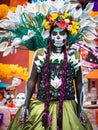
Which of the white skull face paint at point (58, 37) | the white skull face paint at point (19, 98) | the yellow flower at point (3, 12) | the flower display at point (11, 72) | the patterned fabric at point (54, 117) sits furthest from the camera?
the flower display at point (11, 72)

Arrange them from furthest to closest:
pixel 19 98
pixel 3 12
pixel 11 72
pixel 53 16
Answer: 1. pixel 11 72
2. pixel 19 98
3. pixel 3 12
4. pixel 53 16

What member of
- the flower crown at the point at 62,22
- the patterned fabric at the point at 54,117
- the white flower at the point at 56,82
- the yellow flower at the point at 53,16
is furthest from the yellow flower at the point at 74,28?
the patterned fabric at the point at 54,117

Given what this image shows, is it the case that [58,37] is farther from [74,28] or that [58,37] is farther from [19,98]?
[19,98]

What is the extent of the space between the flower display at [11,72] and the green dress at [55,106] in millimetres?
1051

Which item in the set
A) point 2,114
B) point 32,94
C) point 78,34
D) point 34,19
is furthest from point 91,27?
point 2,114

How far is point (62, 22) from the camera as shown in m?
2.30

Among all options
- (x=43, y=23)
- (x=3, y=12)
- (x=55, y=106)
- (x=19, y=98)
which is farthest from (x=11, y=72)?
(x=55, y=106)

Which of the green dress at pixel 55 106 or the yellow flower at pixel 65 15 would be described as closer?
the green dress at pixel 55 106

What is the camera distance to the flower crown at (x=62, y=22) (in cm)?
230

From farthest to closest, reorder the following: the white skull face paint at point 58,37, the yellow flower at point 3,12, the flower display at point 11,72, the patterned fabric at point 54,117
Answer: the flower display at point 11,72, the yellow flower at point 3,12, the white skull face paint at point 58,37, the patterned fabric at point 54,117

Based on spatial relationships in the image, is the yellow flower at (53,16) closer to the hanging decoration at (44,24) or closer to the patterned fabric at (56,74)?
the hanging decoration at (44,24)

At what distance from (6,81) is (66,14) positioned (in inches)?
57.6

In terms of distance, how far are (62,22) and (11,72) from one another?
124 centimetres

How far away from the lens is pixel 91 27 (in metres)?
2.42
